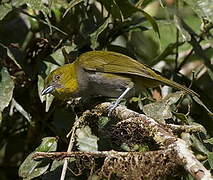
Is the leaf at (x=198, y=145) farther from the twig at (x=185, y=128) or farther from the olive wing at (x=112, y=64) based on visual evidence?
the olive wing at (x=112, y=64)

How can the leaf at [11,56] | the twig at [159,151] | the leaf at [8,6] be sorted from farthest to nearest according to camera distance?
1. the leaf at [11,56]
2. the leaf at [8,6]
3. the twig at [159,151]

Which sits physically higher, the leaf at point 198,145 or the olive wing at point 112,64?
the olive wing at point 112,64

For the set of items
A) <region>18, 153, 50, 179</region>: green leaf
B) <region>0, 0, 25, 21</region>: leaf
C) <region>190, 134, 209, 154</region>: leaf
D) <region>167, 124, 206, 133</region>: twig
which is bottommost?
<region>190, 134, 209, 154</region>: leaf

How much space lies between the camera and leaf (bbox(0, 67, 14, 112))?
9.80 feet

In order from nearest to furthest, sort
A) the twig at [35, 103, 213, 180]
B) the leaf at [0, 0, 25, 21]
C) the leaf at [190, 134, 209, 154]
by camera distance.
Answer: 1. the twig at [35, 103, 213, 180]
2. the leaf at [190, 134, 209, 154]
3. the leaf at [0, 0, 25, 21]

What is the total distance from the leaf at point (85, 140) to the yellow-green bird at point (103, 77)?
362 mm

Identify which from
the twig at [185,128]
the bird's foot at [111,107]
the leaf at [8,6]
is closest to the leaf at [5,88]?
the leaf at [8,6]

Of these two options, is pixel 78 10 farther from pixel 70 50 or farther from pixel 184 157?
pixel 184 157

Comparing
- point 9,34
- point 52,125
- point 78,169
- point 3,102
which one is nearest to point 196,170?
point 78,169

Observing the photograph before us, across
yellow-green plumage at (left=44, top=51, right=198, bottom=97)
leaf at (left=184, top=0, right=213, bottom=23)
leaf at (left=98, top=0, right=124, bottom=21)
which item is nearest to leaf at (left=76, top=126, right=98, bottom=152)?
yellow-green plumage at (left=44, top=51, right=198, bottom=97)

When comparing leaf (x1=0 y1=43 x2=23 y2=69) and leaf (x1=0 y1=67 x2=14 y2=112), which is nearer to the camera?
leaf (x1=0 y1=67 x2=14 y2=112)

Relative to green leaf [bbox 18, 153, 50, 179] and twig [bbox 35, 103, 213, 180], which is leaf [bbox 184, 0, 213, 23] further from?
green leaf [bbox 18, 153, 50, 179]

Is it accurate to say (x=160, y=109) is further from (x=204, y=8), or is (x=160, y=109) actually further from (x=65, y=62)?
(x=65, y=62)

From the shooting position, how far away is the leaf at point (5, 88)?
9.80 ft
